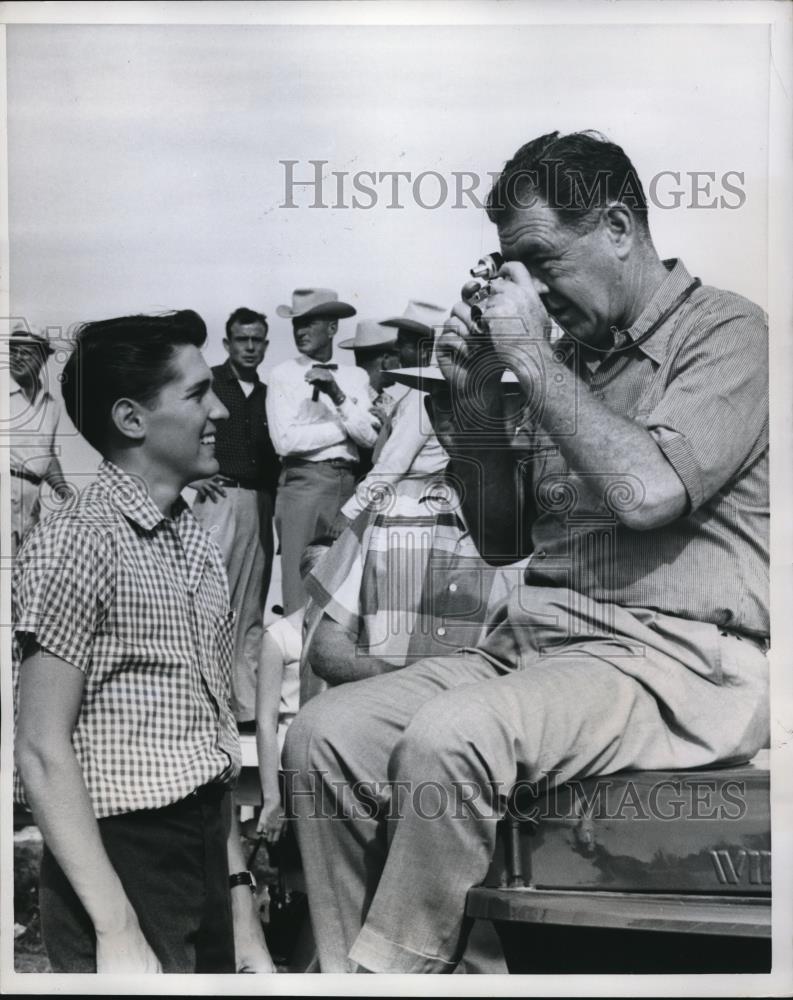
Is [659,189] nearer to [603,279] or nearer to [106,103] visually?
[603,279]

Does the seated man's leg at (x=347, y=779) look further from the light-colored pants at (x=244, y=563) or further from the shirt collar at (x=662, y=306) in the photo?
the shirt collar at (x=662, y=306)

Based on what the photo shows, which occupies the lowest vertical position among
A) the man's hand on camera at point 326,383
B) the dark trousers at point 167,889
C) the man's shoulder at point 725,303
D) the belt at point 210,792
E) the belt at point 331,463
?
the dark trousers at point 167,889

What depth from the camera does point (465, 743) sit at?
300 cm

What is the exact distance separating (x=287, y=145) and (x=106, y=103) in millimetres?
471

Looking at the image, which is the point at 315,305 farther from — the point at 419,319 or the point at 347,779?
the point at 347,779

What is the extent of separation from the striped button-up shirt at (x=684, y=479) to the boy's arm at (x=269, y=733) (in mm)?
672

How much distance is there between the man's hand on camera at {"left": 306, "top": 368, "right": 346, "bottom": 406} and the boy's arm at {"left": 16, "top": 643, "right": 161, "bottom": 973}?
906mm

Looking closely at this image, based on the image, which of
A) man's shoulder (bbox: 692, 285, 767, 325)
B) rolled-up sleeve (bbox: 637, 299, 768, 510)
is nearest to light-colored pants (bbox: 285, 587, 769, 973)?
rolled-up sleeve (bbox: 637, 299, 768, 510)

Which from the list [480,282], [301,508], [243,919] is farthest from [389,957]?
[480,282]

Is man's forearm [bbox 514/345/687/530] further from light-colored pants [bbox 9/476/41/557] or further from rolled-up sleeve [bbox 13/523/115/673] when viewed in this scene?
light-colored pants [bbox 9/476/41/557]

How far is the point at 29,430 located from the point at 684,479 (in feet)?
5.40

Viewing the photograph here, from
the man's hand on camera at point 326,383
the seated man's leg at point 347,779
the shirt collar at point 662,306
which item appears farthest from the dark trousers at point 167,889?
the shirt collar at point 662,306

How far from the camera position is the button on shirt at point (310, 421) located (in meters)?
3.15

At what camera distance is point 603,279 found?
3.18 metres
